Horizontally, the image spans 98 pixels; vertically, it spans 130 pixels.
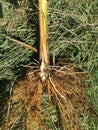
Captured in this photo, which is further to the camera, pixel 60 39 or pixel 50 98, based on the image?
pixel 60 39

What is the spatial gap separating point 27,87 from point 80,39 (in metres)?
0.38

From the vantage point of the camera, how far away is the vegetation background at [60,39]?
197cm

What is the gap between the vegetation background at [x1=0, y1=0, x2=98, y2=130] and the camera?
1.97 meters

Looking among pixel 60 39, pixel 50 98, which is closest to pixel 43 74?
pixel 50 98

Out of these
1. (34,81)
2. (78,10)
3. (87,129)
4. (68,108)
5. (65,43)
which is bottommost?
(87,129)

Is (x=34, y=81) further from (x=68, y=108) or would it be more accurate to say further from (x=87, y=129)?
(x=87, y=129)

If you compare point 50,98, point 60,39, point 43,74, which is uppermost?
point 60,39

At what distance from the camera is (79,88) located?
1.88 meters

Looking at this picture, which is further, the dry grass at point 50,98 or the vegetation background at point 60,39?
the vegetation background at point 60,39

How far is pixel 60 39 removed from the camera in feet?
6.55

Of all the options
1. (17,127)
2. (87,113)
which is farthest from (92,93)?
(17,127)

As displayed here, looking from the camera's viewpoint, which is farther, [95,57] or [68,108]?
[95,57]

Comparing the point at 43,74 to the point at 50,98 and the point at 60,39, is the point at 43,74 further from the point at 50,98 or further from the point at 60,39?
the point at 60,39

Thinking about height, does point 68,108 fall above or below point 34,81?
below
